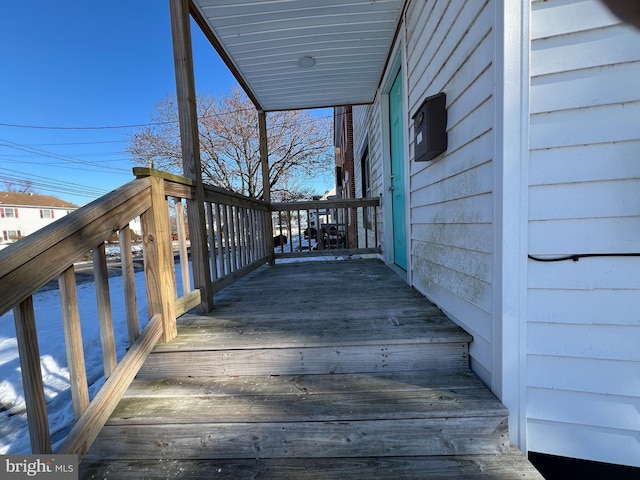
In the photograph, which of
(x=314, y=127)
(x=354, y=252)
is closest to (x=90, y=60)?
(x=314, y=127)

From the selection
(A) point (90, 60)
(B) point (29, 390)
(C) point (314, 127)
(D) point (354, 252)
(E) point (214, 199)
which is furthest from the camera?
(A) point (90, 60)

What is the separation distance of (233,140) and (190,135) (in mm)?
12253

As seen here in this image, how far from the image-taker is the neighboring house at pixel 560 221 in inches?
42.5

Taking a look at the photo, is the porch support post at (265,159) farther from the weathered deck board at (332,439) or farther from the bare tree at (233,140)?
the bare tree at (233,140)

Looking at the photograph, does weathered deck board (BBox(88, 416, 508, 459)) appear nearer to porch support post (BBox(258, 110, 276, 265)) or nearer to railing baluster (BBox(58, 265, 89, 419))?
railing baluster (BBox(58, 265, 89, 419))

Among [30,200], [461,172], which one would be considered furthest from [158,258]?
[30,200]

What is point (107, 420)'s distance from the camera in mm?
1209

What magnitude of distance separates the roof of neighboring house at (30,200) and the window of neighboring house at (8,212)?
52cm

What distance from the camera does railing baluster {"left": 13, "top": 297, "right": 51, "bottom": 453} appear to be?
0.91 meters

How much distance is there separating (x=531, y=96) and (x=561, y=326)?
37.2 inches

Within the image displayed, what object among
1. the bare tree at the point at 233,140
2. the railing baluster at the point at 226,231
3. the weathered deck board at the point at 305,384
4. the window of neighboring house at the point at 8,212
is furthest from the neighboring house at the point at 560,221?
the window of neighboring house at the point at 8,212

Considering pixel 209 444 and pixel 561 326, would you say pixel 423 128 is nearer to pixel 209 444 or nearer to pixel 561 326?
pixel 561 326

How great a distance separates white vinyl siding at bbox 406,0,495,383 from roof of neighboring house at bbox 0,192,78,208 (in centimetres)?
3548

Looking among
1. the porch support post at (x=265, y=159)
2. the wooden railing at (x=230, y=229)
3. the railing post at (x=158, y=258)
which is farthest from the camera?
the porch support post at (x=265, y=159)
